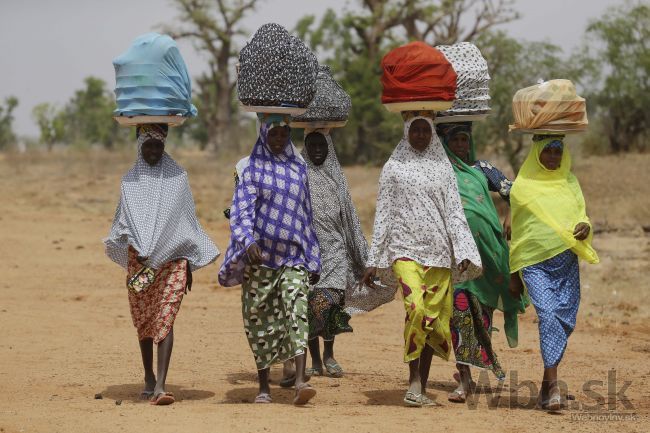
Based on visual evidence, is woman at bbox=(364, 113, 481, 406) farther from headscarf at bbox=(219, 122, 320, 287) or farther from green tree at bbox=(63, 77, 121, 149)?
green tree at bbox=(63, 77, 121, 149)

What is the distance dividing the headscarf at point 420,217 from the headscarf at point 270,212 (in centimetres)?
50

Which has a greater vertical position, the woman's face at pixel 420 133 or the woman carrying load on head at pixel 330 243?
the woman's face at pixel 420 133

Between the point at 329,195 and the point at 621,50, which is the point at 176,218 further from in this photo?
the point at 621,50

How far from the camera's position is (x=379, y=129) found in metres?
32.3

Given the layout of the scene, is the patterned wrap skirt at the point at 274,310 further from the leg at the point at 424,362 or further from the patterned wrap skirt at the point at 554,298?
the patterned wrap skirt at the point at 554,298

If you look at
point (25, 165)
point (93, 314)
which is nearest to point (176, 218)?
point (93, 314)

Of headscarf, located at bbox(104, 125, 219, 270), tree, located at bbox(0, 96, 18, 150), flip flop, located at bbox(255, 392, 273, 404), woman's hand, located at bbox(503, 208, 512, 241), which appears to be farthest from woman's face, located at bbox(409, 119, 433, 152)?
tree, located at bbox(0, 96, 18, 150)

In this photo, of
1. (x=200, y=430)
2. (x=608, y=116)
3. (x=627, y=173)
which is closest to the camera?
(x=200, y=430)

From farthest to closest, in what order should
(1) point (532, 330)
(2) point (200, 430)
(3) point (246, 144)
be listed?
(3) point (246, 144) → (1) point (532, 330) → (2) point (200, 430)

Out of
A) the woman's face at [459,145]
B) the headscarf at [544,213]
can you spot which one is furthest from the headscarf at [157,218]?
the headscarf at [544,213]

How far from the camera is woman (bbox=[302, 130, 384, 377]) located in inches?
327

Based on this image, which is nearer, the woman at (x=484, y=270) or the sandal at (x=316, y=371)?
the woman at (x=484, y=270)

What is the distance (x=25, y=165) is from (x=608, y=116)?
16.1 meters

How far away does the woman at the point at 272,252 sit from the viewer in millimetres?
7023
